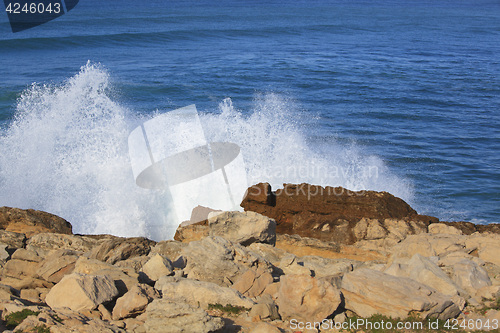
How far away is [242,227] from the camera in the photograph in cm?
909

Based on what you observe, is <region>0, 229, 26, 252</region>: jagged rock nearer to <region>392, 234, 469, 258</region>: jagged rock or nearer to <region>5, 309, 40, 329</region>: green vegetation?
<region>5, 309, 40, 329</region>: green vegetation

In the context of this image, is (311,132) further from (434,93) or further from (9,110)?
(9,110)

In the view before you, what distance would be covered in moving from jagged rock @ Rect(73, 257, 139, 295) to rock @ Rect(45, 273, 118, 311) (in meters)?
0.24

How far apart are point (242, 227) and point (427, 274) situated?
345 cm

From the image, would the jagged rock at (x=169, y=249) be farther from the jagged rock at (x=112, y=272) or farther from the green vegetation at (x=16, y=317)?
the green vegetation at (x=16, y=317)

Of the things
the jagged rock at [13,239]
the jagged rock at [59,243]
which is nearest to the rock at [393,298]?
the jagged rock at [59,243]

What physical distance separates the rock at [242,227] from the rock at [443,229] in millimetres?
3527

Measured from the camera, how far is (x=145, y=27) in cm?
4997

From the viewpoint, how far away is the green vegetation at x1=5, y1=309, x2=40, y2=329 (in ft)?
18.6

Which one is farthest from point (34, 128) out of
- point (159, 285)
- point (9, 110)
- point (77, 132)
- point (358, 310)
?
point (358, 310)

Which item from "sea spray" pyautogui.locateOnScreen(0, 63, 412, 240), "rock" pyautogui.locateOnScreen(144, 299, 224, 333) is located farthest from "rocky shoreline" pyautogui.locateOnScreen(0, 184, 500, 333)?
"sea spray" pyautogui.locateOnScreen(0, 63, 412, 240)

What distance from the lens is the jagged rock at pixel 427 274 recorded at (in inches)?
270

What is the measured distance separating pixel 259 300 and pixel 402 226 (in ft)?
14.8

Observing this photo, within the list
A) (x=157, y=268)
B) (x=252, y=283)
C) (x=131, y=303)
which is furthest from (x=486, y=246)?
(x=131, y=303)
